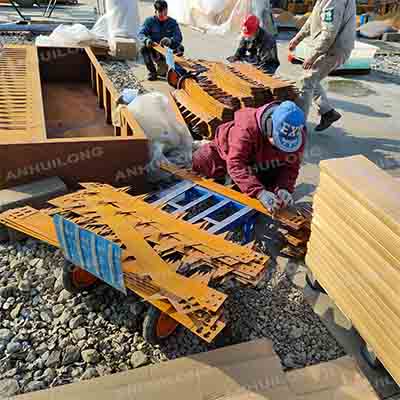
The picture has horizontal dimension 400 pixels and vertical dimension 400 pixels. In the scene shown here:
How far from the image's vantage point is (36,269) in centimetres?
297

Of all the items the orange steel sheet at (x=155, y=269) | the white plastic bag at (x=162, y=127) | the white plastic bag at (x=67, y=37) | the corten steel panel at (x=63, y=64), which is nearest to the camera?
the orange steel sheet at (x=155, y=269)

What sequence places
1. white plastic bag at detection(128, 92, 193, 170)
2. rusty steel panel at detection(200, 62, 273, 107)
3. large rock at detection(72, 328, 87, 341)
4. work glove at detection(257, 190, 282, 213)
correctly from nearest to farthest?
1. large rock at detection(72, 328, 87, 341)
2. work glove at detection(257, 190, 282, 213)
3. white plastic bag at detection(128, 92, 193, 170)
4. rusty steel panel at detection(200, 62, 273, 107)

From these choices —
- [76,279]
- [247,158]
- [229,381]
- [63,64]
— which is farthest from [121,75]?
[229,381]

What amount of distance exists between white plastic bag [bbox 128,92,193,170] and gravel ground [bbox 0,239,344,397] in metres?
1.81

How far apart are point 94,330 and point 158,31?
252 inches

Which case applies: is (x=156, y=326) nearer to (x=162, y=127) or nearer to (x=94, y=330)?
(x=94, y=330)

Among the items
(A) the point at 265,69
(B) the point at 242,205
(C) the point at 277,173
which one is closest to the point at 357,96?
(A) the point at 265,69

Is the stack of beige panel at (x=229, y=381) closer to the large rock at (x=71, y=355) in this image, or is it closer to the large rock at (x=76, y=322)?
the large rock at (x=71, y=355)

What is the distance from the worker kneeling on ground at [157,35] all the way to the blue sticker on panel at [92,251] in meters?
5.86

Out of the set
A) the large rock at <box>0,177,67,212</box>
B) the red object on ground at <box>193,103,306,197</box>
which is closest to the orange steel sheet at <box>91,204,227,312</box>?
the large rock at <box>0,177,67,212</box>

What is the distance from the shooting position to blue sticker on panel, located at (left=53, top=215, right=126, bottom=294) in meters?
2.16

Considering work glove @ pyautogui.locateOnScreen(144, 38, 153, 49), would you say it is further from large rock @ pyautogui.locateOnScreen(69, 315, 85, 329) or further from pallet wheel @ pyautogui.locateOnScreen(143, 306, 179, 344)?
pallet wheel @ pyautogui.locateOnScreen(143, 306, 179, 344)

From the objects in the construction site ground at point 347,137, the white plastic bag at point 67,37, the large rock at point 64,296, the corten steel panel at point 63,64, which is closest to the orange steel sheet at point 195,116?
the construction site ground at point 347,137

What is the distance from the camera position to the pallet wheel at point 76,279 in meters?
2.68
